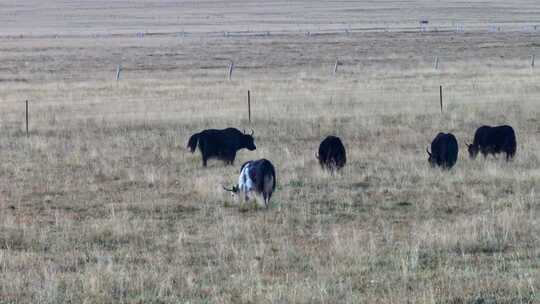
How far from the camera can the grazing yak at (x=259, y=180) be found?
52.5ft

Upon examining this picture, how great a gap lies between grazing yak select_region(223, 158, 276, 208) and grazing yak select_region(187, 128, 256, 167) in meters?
4.47

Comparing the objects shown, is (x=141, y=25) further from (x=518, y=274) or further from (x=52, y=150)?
(x=518, y=274)

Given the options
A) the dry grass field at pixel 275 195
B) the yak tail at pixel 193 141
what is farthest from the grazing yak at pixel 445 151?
the yak tail at pixel 193 141

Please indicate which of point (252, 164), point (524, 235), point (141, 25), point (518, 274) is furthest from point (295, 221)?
point (141, 25)

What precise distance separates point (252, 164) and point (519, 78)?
1008 inches

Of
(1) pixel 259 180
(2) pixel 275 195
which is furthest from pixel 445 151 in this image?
(1) pixel 259 180

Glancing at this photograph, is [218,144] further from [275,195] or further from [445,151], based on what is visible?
[445,151]

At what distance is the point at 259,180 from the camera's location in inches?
634

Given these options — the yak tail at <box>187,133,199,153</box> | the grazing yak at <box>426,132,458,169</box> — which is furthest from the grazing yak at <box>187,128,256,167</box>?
the grazing yak at <box>426,132,458,169</box>

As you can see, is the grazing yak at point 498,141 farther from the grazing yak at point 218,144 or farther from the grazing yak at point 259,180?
the grazing yak at point 259,180

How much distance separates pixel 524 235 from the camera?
1359 cm

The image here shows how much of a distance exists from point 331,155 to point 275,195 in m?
2.57

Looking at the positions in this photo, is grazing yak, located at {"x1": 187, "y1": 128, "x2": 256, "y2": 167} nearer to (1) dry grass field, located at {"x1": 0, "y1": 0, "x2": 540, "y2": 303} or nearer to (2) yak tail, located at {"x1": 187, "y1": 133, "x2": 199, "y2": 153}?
(2) yak tail, located at {"x1": 187, "y1": 133, "x2": 199, "y2": 153}

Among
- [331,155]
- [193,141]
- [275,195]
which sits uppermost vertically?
[193,141]
